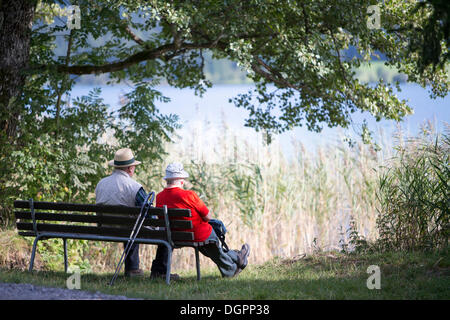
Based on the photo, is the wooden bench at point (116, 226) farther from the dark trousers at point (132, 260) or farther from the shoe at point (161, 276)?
the dark trousers at point (132, 260)

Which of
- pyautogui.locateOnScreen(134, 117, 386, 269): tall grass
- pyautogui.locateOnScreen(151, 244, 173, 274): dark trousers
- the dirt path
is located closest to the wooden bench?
pyautogui.locateOnScreen(151, 244, 173, 274): dark trousers

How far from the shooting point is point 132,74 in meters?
11.3

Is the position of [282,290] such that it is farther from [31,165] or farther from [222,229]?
[31,165]

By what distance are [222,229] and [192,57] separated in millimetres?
5591

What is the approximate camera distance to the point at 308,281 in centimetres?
631

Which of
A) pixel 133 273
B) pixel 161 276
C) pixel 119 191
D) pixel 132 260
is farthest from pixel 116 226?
pixel 161 276

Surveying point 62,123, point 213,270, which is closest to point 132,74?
point 62,123

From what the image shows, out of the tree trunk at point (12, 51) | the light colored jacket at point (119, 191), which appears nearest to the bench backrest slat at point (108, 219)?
the light colored jacket at point (119, 191)

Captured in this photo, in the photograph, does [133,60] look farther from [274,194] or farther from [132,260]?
[132,260]

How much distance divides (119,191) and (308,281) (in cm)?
226

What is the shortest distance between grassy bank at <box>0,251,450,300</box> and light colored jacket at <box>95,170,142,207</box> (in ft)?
2.81

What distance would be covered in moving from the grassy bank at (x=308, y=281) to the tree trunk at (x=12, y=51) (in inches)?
144

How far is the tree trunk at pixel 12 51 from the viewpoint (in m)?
9.49

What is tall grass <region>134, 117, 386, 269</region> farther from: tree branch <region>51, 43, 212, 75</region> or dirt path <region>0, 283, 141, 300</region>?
dirt path <region>0, 283, 141, 300</region>
